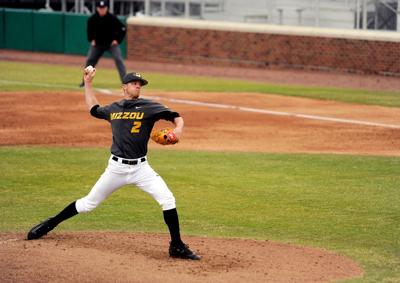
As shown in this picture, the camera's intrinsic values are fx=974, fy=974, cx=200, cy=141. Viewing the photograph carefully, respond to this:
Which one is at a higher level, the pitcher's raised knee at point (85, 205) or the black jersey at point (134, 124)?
the black jersey at point (134, 124)

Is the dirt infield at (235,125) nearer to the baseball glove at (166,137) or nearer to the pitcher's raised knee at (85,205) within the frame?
the pitcher's raised knee at (85,205)

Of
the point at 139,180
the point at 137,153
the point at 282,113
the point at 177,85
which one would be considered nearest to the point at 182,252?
the point at 139,180

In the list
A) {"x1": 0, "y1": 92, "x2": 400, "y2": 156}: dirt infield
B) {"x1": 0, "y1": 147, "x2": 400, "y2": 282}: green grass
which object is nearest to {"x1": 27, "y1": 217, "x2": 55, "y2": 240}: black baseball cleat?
{"x1": 0, "y1": 147, "x2": 400, "y2": 282}: green grass

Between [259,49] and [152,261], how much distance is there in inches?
848

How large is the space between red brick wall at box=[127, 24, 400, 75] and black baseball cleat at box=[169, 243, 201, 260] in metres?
19.2

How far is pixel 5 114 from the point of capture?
19.7 meters

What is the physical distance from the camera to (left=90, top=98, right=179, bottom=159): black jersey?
30.6 ft

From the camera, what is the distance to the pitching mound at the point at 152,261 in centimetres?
863

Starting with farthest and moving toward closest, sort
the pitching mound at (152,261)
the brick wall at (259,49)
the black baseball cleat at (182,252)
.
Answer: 1. the brick wall at (259,49)
2. the black baseball cleat at (182,252)
3. the pitching mound at (152,261)

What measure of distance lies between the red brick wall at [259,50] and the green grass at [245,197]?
12.9 m

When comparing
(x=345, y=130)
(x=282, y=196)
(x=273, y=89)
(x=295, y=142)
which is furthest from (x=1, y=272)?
(x=273, y=89)

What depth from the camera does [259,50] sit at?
99.2 ft

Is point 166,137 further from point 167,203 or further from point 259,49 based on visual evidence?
point 259,49

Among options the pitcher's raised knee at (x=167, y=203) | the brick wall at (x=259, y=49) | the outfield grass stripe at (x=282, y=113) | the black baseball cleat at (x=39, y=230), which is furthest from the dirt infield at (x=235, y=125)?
the pitcher's raised knee at (x=167, y=203)
